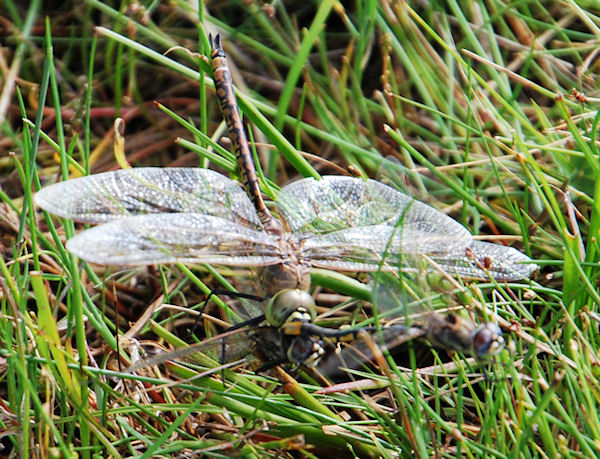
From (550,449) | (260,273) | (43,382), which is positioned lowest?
(43,382)

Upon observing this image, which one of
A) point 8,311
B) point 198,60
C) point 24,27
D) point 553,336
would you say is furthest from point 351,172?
point 24,27

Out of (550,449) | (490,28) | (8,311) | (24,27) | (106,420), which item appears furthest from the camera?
(24,27)

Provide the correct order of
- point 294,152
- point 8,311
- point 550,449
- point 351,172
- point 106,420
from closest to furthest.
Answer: point 550,449
point 106,420
point 8,311
point 294,152
point 351,172

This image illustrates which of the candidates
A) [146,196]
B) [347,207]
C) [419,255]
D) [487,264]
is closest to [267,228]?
[347,207]

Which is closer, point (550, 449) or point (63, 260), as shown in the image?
point (550, 449)

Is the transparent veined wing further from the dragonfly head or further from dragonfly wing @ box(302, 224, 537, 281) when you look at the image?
the dragonfly head

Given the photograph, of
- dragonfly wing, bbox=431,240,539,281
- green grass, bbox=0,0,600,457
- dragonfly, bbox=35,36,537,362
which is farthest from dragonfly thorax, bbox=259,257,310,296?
dragonfly wing, bbox=431,240,539,281

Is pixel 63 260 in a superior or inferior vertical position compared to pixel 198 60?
inferior

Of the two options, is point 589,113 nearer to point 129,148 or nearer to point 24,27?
point 129,148
